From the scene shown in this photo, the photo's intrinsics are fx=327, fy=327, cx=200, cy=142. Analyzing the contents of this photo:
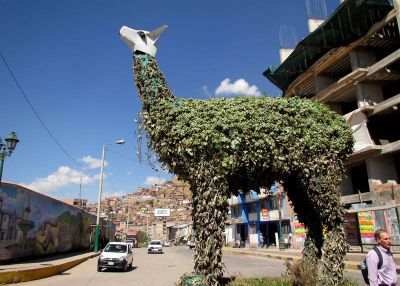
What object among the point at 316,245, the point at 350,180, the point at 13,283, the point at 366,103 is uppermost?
the point at 366,103

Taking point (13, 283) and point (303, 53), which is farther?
point (303, 53)

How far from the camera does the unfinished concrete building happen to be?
22.5 meters

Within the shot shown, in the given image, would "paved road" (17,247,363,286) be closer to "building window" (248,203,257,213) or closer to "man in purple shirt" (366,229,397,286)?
"man in purple shirt" (366,229,397,286)

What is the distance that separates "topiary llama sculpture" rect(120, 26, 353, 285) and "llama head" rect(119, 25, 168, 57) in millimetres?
23

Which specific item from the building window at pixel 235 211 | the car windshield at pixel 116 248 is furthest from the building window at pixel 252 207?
the car windshield at pixel 116 248

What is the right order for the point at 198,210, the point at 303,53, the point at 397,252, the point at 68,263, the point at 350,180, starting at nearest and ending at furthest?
the point at 198,210 → the point at 68,263 → the point at 397,252 → the point at 350,180 → the point at 303,53

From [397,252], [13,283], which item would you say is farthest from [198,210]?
[397,252]

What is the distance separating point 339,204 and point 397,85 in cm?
2192

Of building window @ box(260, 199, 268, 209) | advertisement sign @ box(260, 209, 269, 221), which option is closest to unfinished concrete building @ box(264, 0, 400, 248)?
advertisement sign @ box(260, 209, 269, 221)

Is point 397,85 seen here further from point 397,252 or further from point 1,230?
point 1,230

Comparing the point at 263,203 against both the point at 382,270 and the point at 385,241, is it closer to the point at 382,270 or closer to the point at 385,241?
the point at 385,241

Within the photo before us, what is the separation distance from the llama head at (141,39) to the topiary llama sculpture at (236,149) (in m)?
0.02

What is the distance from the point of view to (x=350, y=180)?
2670 cm

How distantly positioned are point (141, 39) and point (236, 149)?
3.60 metres
